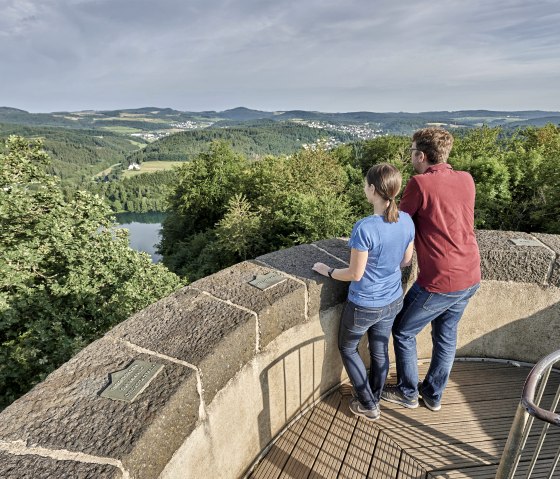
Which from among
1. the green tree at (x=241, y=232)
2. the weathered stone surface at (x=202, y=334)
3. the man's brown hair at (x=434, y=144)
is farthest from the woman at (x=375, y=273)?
the green tree at (x=241, y=232)

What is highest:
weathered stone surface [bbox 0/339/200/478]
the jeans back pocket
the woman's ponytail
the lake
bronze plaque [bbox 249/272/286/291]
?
the woman's ponytail

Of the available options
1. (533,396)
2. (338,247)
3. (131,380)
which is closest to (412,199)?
(338,247)

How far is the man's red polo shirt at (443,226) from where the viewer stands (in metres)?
2.34

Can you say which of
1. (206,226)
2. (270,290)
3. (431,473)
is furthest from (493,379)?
(206,226)

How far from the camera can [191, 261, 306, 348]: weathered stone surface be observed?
2211 mm

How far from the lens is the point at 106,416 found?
1471 mm

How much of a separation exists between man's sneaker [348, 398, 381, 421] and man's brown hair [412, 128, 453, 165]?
1.84m

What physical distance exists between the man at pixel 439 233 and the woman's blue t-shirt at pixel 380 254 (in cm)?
18

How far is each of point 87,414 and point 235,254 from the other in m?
25.7

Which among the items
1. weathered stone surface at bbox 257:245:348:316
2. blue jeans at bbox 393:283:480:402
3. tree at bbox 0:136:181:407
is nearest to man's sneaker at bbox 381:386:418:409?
blue jeans at bbox 393:283:480:402

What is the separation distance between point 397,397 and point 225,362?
1.73 m

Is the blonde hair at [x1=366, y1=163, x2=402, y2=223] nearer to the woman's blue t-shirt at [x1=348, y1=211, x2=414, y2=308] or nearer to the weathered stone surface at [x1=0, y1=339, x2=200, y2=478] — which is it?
the woman's blue t-shirt at [x1=348, y1=211, x2=414, y2=308]

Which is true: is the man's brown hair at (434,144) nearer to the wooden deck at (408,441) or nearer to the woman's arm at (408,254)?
the woman's arm at (408,254)

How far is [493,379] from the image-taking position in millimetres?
3234
